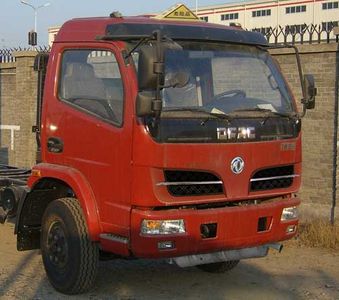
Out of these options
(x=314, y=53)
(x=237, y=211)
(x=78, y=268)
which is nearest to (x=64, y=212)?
(x=78, y=268)

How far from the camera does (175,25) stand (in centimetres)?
550

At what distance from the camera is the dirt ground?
19.7ft

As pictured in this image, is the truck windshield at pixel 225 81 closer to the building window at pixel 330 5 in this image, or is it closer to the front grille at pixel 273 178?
the front grille at pixel 273 178

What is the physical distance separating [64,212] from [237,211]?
1.67m

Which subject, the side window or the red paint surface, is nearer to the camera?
the red paint surface

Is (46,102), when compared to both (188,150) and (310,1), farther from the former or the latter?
(310,1)

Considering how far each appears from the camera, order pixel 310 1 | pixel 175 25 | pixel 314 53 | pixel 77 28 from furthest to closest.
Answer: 1. pixel 310 1
2. pixel 314 53
3. pixel 77 28
4. pixel 175 25

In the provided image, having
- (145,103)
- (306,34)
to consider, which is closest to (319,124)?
(306,34)

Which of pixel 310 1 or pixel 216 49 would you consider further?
pixel 310 1

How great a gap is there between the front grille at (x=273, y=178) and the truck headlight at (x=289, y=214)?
0.22 metres

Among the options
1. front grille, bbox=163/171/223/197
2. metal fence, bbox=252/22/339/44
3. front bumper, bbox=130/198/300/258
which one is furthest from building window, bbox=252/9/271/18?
front grille, bbox=163/171/223/197

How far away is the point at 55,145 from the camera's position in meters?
6.00

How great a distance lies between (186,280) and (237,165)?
1.82 metres

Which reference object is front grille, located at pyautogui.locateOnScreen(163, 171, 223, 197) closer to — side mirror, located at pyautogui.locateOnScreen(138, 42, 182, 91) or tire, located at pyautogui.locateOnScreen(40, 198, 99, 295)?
side mirror, located at pyautogui.locateOnScreen(138, 42, 182, 91)
